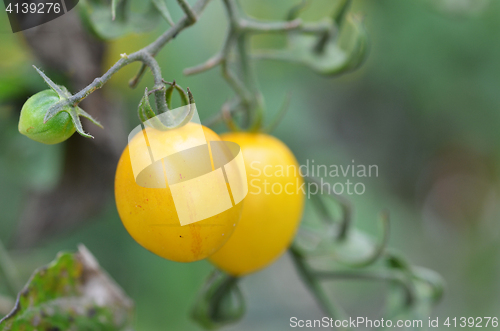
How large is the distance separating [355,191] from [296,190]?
2.73 feet

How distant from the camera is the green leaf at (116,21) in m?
0.51

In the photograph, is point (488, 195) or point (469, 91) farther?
point (488, 195)

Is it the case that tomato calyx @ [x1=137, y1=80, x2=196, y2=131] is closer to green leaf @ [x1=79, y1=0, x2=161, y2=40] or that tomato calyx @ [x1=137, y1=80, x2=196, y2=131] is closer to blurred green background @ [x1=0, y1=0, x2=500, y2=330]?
green leaf @ [x1=79, y1=0, x2=161, y2=40]

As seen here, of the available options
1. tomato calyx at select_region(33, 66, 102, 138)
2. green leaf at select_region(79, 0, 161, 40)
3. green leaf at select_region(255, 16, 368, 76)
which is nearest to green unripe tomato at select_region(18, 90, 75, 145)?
tomato calyx at select_region(33, 66, 102, 138)

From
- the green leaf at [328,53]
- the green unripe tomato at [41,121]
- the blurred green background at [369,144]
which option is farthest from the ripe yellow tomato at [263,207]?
the blurred green background at [369,144]

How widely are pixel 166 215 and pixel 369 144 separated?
148 centimetres

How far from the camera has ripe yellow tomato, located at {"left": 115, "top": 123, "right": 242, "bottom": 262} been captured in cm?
35

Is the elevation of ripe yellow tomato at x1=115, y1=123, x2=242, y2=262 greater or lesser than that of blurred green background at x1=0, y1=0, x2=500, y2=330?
greater

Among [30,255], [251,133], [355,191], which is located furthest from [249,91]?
[355,191]

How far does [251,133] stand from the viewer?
600mm

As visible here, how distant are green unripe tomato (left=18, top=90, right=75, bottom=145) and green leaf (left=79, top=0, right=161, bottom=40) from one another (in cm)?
21

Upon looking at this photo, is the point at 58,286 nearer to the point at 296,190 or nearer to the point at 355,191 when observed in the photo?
Result: the point at 296,190

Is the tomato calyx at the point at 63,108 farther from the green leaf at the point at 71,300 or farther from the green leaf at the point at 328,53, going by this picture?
the green leaf at the point at 328,53

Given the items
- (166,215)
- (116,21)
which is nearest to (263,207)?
(166,215)
